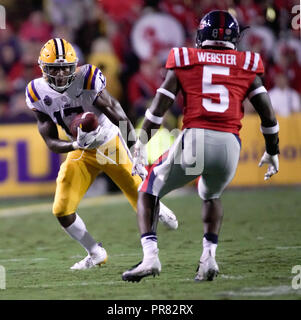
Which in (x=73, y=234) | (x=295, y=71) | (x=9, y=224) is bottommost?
(x=9, y=224)

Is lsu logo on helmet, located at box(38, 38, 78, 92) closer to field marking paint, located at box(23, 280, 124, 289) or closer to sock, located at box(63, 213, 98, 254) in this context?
sock, located at box(63, 213, 98, 254)

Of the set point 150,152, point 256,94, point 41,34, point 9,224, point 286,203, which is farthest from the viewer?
point 41,34

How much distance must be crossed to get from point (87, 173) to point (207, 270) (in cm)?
129

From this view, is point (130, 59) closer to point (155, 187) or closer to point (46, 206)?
point (46, 206)

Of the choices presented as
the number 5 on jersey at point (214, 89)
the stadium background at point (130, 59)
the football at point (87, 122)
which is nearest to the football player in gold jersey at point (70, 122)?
the football at point (87, 122)

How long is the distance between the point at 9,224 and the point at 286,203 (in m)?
3.11

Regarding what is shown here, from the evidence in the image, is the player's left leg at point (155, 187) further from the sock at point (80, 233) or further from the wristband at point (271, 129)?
the sock at point (80, 233)

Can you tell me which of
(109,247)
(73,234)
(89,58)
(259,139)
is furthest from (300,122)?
(73,234)

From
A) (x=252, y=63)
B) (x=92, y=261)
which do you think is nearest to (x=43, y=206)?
(x=92, y=261)

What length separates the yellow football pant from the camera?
5.42 m

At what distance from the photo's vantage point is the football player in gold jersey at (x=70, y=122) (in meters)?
5.38

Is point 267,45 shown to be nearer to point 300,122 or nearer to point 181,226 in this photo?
point 300,122

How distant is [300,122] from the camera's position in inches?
394

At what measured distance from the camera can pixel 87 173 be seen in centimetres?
555
